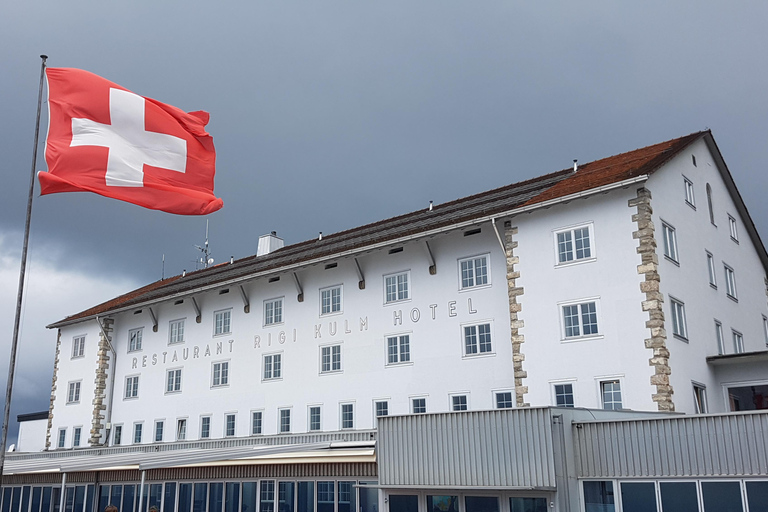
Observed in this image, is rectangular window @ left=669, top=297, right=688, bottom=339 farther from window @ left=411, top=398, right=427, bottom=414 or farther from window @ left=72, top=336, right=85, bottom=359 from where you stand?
window @ left=72, top=336, right=85, bottom=359

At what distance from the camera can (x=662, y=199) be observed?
26.8m

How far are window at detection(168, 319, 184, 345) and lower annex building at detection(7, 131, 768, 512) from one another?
11 centimetres

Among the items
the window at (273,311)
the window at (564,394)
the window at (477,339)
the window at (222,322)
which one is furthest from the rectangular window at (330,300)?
the window at (564,394)

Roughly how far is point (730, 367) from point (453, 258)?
10413mm

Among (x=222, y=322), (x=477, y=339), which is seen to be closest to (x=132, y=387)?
(x=222, y=322)

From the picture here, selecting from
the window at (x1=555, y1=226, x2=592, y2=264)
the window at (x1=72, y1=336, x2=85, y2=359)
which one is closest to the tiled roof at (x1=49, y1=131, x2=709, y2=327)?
the window at (x1=72, y1=336, x2=85, y2=359)

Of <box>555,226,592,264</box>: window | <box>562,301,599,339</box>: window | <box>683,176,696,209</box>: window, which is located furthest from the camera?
<box>683,176,696,209</box>: window

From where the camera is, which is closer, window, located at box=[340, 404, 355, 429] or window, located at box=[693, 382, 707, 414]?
window, located at box=[693, 382, 707, 414]

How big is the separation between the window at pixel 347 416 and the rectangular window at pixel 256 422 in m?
4.83

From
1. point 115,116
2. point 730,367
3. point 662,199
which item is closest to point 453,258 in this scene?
point 662,199

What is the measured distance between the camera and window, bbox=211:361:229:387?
3747cm

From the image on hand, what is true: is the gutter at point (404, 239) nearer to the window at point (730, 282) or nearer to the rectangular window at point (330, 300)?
the rectangular window at point (330, 300)

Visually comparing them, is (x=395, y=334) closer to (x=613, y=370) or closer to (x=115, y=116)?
(x=613, y=370)

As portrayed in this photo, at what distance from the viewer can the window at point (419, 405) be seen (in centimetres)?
2998
